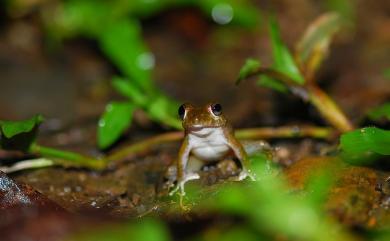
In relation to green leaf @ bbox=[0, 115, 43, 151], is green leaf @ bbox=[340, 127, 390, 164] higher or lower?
higher

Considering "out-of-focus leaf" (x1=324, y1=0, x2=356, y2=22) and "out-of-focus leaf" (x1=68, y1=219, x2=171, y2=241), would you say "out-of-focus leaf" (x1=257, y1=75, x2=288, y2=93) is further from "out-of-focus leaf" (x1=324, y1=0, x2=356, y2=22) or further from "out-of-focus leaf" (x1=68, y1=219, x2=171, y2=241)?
"out-of-focus leaf" (x1=324, y1=0, x2=356, y2=22)

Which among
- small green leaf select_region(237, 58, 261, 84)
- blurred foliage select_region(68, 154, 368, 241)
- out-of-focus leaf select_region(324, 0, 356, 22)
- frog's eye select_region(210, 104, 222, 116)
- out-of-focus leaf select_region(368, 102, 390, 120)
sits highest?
out-of-focus leaf select_region(324, 0, 356, 22)

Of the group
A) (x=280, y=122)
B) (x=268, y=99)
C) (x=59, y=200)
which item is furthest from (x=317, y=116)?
(x=59, y=200)

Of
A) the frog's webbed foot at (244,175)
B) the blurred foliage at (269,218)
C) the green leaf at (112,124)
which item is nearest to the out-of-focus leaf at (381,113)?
the frog's webbed foot at (244,175)

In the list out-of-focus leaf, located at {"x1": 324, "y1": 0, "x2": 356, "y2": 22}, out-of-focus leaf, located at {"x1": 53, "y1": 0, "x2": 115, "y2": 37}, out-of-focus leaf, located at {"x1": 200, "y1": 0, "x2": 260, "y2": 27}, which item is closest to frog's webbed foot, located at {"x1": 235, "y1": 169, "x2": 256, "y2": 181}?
out-of-focus leaf, located at {"x1": 53, "y1": 0, "x2": 115, "y2": 37}

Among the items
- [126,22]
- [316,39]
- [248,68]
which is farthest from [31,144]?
[126,22]

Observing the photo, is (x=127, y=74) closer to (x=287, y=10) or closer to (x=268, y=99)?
(x=268, y=99)

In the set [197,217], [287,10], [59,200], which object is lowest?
[59,200]
